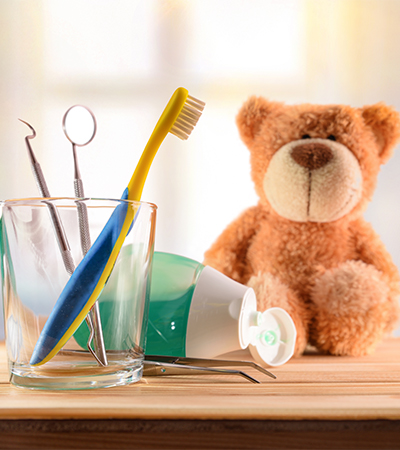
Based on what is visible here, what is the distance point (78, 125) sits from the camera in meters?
0.34

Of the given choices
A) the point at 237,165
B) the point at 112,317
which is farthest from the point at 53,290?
the point at 237,165

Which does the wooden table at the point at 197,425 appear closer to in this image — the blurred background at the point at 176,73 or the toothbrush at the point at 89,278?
the toothbrush at the point at 89,278

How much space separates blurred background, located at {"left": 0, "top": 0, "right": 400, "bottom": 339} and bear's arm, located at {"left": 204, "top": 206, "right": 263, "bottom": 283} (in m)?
0.16

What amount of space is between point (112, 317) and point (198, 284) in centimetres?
11

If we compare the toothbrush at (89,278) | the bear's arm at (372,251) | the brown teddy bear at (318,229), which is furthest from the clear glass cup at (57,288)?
the bear's arm at (372,251)

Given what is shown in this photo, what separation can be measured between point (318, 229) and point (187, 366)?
282mm

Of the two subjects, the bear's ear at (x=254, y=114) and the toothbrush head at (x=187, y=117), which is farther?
the bear's ear at (x=254, y=114)

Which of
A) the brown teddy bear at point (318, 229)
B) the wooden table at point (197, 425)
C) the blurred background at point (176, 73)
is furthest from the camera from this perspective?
the blurred background at point (176, 73)

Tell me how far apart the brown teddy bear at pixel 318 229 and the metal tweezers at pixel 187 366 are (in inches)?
5.3

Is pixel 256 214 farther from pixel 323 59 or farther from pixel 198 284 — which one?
pixel 323 59

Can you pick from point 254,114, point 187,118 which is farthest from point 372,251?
point 187,118

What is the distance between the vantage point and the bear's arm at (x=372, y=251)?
0.55 metres

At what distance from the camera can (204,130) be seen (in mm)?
759

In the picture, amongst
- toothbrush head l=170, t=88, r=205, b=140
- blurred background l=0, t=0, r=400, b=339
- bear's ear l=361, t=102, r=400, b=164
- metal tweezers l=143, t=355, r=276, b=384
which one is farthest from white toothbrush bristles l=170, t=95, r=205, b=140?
blurred background l=0, t=0, r=400, b=339
